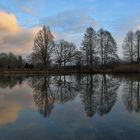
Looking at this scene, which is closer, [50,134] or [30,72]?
[50,134]

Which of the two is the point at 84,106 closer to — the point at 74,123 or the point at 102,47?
the point at 74,123

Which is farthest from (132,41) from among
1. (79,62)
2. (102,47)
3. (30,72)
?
(30,72)

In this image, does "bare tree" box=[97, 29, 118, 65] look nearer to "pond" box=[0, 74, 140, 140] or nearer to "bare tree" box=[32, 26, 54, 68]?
"bare tree" box=[32, 26, 54, 68]

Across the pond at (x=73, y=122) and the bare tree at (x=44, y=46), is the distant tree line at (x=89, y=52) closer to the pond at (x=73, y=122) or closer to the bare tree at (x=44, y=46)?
the bare tree at (x=44, y=46)

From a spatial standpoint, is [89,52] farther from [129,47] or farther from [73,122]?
[73,122]

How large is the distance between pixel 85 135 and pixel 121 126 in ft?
Answer: 5.70

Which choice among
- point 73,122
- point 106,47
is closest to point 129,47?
point 106,47

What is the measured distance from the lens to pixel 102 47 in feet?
211

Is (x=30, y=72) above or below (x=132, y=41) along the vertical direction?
below

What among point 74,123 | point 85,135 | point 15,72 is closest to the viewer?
point 85,135

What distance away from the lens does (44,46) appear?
65375mm

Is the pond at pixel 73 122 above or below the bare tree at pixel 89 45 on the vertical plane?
below

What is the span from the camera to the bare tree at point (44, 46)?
64312 millimetres

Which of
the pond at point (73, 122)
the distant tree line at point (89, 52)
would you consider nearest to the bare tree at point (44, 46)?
the distant tree line at point (89, 52)
